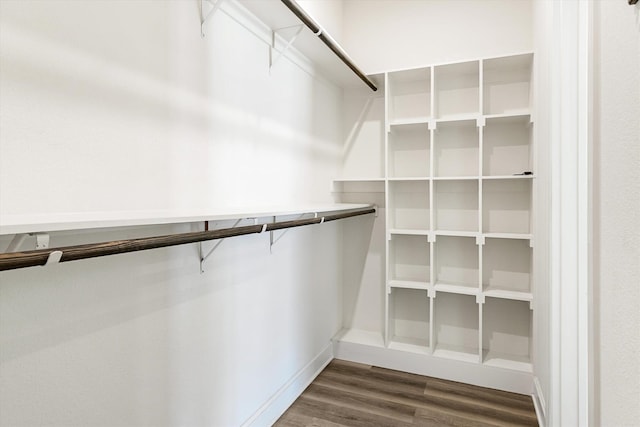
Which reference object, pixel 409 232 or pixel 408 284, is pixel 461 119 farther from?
pixel 408 284

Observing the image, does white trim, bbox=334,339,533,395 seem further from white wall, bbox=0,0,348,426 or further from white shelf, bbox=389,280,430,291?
white wall, bbox=0,0,348,426

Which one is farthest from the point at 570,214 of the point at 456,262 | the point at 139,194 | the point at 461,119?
the point at 139,194

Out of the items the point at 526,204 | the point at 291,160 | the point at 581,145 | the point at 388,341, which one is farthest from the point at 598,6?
the point at 388,341

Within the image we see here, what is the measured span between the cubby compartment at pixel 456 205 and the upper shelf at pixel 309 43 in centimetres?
101

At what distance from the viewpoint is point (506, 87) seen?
8.50 feet

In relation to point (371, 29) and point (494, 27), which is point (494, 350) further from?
point (371, 29)

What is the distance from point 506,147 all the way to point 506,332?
1.33 m

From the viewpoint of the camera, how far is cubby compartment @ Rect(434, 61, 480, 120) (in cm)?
267

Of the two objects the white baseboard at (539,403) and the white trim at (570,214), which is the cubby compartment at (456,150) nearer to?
the white trim at (570,214)

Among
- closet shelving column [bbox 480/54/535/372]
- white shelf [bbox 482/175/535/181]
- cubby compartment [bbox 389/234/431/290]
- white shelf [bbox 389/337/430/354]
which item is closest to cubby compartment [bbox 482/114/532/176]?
closet shelving column [bbox 480/54/535/372]

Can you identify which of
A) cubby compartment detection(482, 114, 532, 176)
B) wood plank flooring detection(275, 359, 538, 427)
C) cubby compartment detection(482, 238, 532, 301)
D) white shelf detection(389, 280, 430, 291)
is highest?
cubby compartment detection(482, 114, 532, 176)

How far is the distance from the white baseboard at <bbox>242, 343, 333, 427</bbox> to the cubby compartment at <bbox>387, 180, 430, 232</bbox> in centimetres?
112

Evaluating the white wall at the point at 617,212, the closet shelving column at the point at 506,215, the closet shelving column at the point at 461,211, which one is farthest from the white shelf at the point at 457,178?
the white wall at the point at 617,212

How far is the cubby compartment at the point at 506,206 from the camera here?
256 cm
